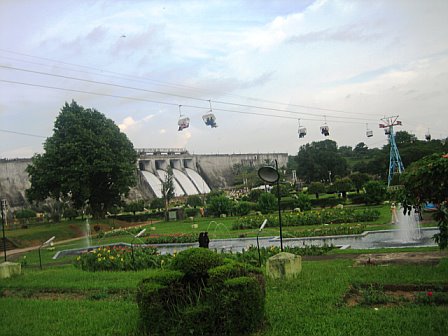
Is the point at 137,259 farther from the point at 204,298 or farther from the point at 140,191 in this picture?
the point at 140,191

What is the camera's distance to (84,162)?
104ft

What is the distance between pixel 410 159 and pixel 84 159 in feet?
109

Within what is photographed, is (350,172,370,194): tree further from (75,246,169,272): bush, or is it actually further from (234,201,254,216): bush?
(75,246,169,272): bush

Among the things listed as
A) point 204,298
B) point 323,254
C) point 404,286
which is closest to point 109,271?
point 323,254

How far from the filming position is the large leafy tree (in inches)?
1241

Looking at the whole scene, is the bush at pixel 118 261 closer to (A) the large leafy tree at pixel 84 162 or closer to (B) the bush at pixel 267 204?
(B) the bush at pixel 267 204

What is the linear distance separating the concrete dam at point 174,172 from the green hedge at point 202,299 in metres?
→ 53.5

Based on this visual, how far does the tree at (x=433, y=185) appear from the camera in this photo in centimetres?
656

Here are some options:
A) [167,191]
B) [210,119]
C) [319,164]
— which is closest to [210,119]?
[210,119]

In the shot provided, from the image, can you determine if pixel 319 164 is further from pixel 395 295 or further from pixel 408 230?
pixel 395 295

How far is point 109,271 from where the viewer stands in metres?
10.6

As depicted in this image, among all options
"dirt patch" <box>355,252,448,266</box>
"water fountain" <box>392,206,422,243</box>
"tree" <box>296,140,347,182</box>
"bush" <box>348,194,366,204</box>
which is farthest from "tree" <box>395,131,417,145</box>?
"dirt patch" <box>355,252,448,266</box>

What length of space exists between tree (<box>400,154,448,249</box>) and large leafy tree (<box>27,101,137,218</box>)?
27234 millimetres

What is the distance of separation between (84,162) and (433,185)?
2805cm
